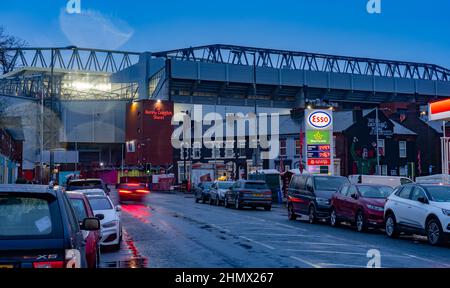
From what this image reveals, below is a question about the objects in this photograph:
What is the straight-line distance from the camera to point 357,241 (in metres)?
17.0

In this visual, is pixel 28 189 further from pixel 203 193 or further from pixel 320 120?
pixel 203 193

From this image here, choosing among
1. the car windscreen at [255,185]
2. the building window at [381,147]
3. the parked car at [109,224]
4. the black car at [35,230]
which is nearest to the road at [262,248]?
the parked car at [109,224]

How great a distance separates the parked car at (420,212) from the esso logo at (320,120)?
21688mm

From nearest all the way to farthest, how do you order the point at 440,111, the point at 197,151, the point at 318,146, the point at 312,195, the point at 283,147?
the point at 312,195 < the point at 440,111 < the point at 318,146 < the point at 283,147 < the point at 197,151

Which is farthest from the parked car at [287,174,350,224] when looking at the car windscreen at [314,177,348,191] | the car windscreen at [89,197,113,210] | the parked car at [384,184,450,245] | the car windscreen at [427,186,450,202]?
the car windscreen at [89,197,113,210]

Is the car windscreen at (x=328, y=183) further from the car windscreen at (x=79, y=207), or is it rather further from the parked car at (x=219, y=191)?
the car windscreen at (x=79, y=207)

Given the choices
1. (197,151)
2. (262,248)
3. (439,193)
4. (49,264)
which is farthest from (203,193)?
(197,151)

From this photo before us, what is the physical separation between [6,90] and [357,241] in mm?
88110

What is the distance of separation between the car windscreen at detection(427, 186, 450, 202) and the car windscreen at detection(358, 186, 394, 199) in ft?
12.6

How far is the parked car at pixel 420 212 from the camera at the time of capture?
15875 mm

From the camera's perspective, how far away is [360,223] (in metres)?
20.6

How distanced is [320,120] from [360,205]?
20.3 meters

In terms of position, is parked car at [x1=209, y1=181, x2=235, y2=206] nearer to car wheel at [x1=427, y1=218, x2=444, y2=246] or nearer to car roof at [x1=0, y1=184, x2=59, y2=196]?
car wheel at [x1=427, y1=218, x2=444, y2=246]
